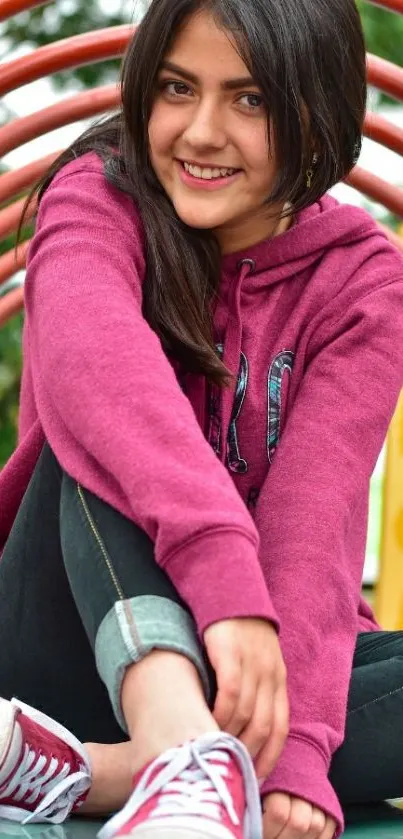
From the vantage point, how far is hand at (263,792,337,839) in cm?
131

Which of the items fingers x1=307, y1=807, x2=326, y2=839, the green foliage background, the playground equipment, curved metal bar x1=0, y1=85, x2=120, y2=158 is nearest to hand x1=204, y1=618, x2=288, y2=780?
fingers x1=307, y1=807, x2=326, y2=839

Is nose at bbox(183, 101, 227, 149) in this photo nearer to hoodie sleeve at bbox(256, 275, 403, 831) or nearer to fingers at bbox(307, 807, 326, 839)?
hoodie sleeve at bbox(256, 275, 403, 831)

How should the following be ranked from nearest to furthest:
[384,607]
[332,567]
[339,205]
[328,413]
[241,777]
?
1. [241,777]
2. [332,567]
3. [328,413]
4. [339,205]
5. [384,607]

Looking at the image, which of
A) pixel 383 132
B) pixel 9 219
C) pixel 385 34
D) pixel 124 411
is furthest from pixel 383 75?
pixel 385 34

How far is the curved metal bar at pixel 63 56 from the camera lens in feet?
7.61

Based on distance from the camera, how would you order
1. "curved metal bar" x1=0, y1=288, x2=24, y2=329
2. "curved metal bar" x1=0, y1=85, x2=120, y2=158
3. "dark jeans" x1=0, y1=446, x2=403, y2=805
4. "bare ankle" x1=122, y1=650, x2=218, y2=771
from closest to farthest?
"bare ankle" x1=122, y1=650, x2=218, y2=771 < "dark jeans" x1=0, y1=446, x2=403, y2=805 < "curved metal bar" x1=0, y1=85, x2=120, y2=158 < "curved metal bar" x1=0, y1=288, x2=24, y2=329

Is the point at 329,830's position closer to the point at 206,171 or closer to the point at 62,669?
the point at 62,669

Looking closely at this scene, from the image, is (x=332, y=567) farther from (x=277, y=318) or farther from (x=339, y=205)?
(x=339, y=205)

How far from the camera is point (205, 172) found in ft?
5.43

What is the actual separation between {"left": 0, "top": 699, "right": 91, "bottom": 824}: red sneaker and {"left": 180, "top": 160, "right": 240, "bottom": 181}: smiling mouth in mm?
677

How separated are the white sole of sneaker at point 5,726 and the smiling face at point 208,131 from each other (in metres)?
0.66

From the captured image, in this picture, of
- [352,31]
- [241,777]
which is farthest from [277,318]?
[241,777]

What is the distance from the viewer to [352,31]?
1729 millimetres

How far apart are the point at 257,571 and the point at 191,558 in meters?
0.06
